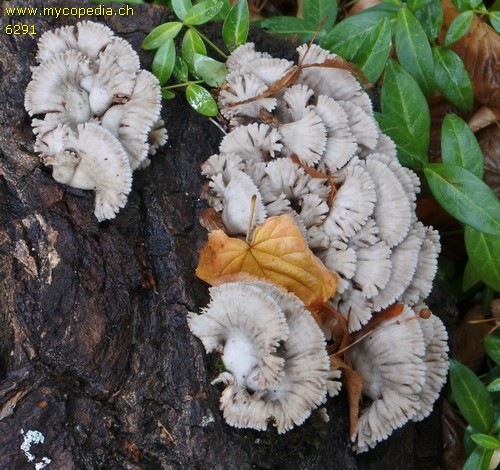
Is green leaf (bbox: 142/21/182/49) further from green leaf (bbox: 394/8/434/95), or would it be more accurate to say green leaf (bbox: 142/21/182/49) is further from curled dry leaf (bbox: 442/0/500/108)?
curled dry leaf (bbox: 442/0/500/108)

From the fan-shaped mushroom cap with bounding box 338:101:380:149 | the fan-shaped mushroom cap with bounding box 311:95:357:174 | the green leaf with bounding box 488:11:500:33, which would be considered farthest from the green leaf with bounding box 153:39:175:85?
the green leaf with bounding box 488:11:500:33

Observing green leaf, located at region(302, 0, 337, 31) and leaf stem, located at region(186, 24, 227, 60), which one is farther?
Answer: green leaf, located at region(302, 0, 337, 31)

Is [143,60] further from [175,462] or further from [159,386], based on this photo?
[175,462]

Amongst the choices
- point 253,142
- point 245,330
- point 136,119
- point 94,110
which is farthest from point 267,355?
point 94,110

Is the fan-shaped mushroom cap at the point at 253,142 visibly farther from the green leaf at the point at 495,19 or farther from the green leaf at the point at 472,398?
the green leaf at the point at 495,19

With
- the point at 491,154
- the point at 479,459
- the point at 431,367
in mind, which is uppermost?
the point at 491,154

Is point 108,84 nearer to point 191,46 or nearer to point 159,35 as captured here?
point 159,35
